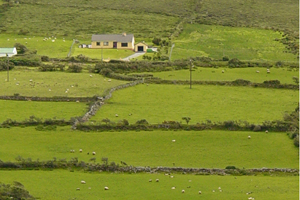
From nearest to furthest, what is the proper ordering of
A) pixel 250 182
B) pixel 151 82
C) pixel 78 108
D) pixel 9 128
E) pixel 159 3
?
pixel 250 182 → pixel 9 128 → pixel 78 108 → pixel 151 82 → pixel 159 3

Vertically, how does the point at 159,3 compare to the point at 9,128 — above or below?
above

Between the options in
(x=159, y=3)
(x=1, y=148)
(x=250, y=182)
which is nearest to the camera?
(x=250, y=182)

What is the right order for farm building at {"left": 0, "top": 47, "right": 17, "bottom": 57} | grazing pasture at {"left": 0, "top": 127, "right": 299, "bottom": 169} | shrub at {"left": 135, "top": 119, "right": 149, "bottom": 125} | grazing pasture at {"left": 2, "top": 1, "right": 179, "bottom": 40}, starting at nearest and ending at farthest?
grazing pasture at {"left": 0, "top": 127, "right": 299, "bottom": 169} → shrub at {"left": 135, "top": 119, "right": 149, "bottom": 125} → farm building at {"left": 0, "top": 47, "right": 17, "bottom": 57} → grazing pasture at {"left": 2, "top": 1, "right": 179, "bottom": 40}

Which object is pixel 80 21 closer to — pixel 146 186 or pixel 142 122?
pixel 142 122

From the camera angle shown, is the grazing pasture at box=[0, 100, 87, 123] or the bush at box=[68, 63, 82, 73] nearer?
the grazing pasture at box=[0, 100, 87, 123]

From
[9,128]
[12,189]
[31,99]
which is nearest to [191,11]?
[31,99]

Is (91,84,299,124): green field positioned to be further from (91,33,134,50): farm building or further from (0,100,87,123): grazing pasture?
(91,33,134,50): farm building

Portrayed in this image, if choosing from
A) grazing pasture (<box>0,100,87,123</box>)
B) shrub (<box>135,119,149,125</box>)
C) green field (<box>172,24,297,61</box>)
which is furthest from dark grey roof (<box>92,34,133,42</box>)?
shrub (<box>135,119,149,125</box>)

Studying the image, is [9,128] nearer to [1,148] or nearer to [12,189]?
[1,148]
